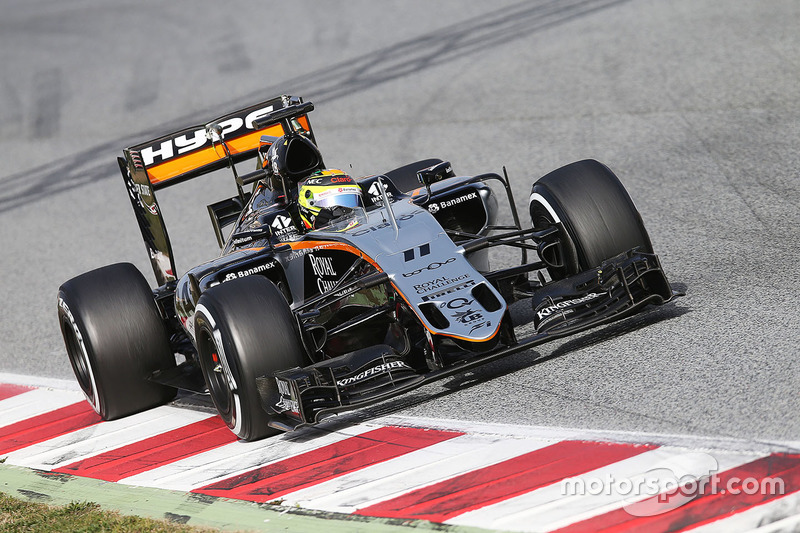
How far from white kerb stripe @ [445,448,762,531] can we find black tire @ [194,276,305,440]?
1.68 meters

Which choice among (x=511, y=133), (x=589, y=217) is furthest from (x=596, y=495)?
(x=511, y=133)

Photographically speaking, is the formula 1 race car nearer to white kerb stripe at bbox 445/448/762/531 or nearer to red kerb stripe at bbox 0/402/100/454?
red kerb stripe at bbox 0/402/100/454

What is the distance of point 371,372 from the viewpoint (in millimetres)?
5543

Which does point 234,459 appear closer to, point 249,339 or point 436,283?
point 249,339

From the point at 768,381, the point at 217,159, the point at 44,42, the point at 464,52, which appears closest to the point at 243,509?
the point at 768,381

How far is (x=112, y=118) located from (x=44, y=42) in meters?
5.92

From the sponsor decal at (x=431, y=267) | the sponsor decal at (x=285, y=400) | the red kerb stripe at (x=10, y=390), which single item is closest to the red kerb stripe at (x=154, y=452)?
the sponsor decal at (x=285, y=400)

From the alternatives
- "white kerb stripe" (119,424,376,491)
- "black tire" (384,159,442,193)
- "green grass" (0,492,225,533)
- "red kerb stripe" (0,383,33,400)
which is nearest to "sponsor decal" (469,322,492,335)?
"white kerb stripe" (119,424,376,491)

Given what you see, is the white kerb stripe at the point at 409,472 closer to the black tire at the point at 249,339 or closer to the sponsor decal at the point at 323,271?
the black tire at the point at 249,339

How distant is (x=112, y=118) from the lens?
16.8 m

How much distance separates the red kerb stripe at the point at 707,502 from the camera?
387 centimetres

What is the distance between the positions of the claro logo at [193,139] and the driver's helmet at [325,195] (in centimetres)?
154

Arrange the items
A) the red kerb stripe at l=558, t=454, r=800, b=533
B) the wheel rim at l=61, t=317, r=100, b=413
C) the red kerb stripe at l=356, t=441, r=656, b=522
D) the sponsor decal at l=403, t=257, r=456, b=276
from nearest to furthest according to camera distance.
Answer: the red kerb stripe at l=558, t=454, r=800, b=533 → the red kerb stripe at l=356, t=441, r=656, b=522 → the sponsor decal at l=403, t=257, r=456, b=276 → the wheel rim at l=61, t=317, r=100, b=413

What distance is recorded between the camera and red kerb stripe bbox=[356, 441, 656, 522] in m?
4.42
